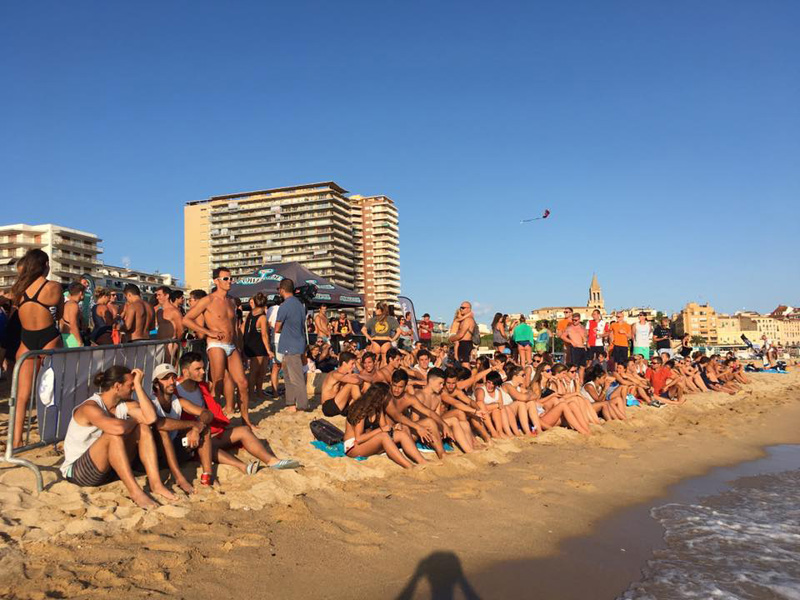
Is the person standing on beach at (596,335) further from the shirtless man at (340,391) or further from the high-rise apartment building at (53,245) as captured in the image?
the high-rise apartment building at (53,245)

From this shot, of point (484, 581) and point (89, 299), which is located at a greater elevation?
point (89, 299)

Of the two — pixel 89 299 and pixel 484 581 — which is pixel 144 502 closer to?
pixel 484 581

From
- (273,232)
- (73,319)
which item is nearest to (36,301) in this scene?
(73,319)

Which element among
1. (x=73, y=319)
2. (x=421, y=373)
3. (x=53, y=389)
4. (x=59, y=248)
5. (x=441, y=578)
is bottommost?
(x=441, y=578)

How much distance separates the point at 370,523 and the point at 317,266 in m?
97.0

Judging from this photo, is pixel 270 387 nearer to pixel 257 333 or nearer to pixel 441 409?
pixel 257 333

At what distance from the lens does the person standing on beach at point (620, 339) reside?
41.7 feet

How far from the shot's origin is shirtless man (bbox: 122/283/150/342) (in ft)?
21.8

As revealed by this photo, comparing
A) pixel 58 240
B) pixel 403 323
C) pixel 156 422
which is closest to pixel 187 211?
pixel 58 240

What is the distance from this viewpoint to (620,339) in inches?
504

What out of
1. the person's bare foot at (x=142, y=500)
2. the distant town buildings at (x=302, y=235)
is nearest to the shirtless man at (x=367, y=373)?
the person's bare foot at (x=142, y=500)

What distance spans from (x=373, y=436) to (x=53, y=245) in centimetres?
8999

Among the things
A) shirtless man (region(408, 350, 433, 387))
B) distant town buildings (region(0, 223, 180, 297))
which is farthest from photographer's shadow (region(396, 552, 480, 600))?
distant town buildings (region(0, 223, 180, 297))

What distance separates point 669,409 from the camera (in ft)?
36.5
